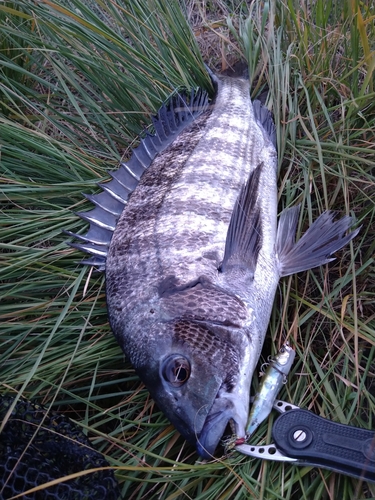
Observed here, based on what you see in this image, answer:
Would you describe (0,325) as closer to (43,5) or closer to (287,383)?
(287,383)

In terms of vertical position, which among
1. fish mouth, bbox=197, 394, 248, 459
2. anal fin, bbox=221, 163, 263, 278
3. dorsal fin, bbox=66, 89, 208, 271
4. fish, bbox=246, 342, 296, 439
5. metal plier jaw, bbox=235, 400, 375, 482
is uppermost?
dorsal fin, bbox=66, 89, 208, 271

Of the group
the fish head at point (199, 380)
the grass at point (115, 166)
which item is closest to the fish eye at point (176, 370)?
the fish head at point (199, 380)

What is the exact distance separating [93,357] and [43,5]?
2.06m

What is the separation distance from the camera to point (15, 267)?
2441 mm

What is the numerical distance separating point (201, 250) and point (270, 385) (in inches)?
26.0

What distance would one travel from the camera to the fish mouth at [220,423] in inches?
73.9

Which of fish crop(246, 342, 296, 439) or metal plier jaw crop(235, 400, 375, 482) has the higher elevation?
fish crop(246, 342, 296, 439)

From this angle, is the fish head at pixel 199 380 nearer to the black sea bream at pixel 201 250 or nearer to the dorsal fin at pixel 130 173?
the black sea bream at pixel 201 250

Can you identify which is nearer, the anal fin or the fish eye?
the fish eye

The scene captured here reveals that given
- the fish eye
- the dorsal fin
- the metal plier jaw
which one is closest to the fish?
the metal plier jaw

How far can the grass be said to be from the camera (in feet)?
6.84

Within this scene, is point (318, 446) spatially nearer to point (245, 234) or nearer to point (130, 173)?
point (245, 234)

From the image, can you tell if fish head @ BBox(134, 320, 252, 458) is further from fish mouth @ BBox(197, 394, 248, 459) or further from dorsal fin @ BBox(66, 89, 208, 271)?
dorsal fin @ BBox(66, 89, 208, 271)

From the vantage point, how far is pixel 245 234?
2322 mm
